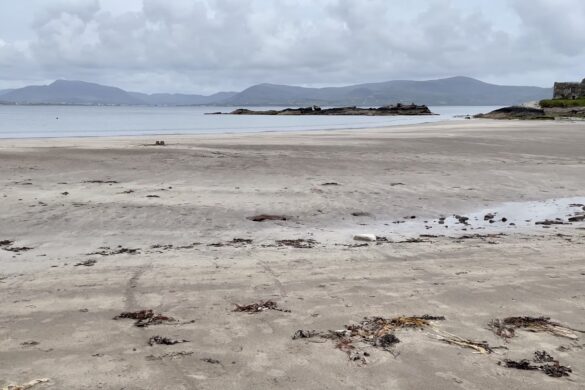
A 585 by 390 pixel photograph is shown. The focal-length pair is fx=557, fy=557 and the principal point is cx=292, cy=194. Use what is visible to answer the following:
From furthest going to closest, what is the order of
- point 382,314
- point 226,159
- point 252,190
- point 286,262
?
point 226,159 → point 252,190 → point 286,262 → point 382,314

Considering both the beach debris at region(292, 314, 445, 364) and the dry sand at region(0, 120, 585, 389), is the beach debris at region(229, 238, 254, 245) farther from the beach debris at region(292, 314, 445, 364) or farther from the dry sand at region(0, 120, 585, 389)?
the beach debris at region(292, 314, 445, 364)

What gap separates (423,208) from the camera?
38.7ft

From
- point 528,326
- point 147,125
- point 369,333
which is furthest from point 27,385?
point 147,125

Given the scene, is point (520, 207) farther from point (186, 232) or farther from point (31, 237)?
point (31, 237)

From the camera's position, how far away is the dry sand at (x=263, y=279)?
4105 millimetres

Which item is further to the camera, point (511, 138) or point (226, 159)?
point (511, 138)

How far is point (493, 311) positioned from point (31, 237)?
6831 millimetres

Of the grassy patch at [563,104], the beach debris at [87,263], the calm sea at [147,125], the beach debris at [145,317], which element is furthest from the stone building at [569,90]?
the beach debris at [145,317]

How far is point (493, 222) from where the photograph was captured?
10.4 metres

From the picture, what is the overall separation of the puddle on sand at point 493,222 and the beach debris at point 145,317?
482cm

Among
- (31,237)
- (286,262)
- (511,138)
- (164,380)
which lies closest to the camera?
(164,380)

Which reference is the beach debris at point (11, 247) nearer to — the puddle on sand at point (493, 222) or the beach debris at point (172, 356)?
the beach debris at point (172, 356)

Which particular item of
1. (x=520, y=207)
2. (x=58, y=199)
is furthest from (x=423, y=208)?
(x=58, y=199)

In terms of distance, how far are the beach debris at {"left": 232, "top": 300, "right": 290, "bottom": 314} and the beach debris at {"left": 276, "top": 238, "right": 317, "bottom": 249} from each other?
271cm
